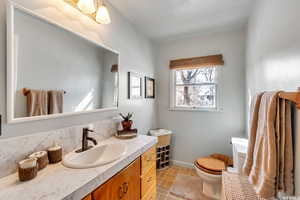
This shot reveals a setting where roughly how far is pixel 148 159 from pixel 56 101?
1019mm

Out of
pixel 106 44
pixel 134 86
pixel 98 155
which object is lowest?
pixel 98 155

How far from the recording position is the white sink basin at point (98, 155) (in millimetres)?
1006

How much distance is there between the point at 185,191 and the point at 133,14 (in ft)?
8.24

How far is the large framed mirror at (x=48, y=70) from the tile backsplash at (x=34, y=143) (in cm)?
13

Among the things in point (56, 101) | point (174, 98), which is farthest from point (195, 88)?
point (56, 101)

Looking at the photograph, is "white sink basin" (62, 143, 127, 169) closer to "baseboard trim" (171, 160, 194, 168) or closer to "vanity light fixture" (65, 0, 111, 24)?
"vanity light fixture" (65, 0, 111, 24)

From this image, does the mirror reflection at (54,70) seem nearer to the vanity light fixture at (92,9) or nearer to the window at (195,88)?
the vanity light fixture at (92,9)

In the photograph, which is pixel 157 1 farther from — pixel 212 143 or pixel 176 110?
pixel 212 143

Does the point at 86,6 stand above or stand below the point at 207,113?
above

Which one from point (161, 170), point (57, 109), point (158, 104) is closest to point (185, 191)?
point (161, 170)

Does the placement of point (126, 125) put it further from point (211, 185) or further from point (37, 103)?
point (211, 185)

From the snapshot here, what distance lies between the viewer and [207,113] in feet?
7.64

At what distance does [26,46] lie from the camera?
89 cm

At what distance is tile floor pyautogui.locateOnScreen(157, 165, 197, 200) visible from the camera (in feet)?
5.91
